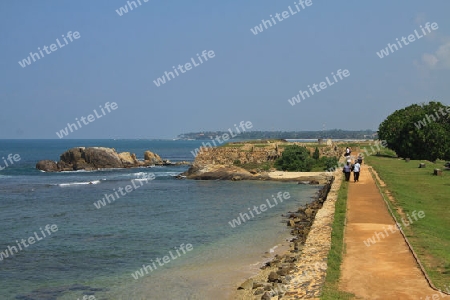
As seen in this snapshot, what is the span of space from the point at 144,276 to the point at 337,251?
642cm

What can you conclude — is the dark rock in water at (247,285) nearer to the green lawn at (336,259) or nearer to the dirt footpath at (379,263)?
the green lawn at (336,259)

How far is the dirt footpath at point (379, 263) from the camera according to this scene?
31.5ft

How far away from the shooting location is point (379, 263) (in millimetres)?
11562

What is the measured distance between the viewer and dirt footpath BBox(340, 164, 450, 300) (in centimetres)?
960

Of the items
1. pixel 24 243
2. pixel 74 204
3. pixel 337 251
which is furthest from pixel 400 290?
pixel 74 204

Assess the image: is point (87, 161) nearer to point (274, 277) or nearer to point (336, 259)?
point (274, 277)

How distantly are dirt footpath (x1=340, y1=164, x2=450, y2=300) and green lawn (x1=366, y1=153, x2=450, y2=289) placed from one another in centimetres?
38

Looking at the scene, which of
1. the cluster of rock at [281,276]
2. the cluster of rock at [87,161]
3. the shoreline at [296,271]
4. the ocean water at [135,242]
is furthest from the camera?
the cluster of rock at [87,161]

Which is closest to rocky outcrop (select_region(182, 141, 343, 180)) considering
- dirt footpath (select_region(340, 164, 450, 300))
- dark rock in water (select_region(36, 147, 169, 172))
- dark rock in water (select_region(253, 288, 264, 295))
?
dark rock in water (select_region(36, 147, 169, 172))

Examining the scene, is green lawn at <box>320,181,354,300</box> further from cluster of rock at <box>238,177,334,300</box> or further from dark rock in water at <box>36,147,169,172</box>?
dark rock in water at <box>36,147,169,172</box>

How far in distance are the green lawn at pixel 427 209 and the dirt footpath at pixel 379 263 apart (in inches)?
15.0

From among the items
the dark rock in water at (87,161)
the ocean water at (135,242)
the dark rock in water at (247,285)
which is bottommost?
the dark rock in water at (247,285)

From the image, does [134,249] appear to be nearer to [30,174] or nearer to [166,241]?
[166,241]

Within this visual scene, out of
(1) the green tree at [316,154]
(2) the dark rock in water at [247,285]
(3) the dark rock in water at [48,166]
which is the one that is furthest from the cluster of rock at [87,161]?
(2) the dark rock in water at [247,285]
